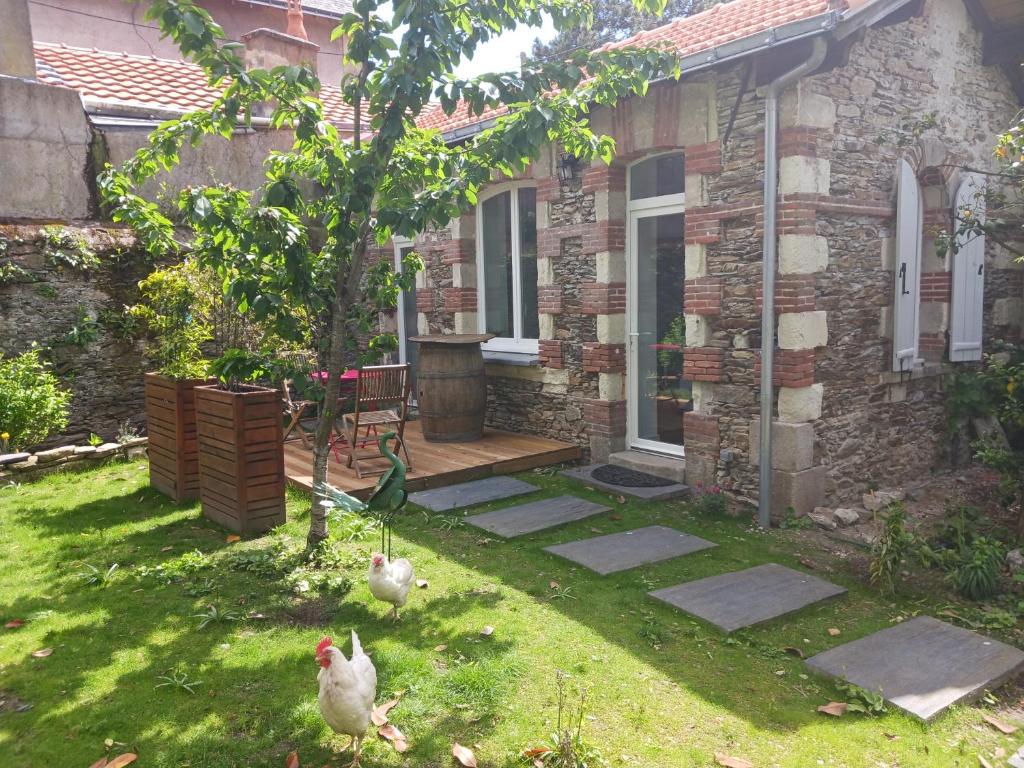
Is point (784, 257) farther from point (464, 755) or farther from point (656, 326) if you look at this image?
point (464, 755)

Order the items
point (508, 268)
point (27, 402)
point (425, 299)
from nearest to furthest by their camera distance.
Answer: point (27, 402) → point (508, 268) → point (425, 299)

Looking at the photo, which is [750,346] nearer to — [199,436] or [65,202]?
[199,436]

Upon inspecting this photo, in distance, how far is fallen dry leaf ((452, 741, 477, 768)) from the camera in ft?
8.75

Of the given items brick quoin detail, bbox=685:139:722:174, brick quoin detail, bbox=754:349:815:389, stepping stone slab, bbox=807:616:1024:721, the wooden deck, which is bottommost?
stepping stone slab, bbox=807:616:1024:721

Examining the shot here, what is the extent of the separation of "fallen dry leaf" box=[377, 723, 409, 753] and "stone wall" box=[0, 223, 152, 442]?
5.98 m

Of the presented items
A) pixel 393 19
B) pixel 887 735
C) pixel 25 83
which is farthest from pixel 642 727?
pixel 25 83

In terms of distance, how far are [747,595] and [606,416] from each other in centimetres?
286

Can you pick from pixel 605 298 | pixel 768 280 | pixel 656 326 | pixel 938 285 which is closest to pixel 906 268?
pixel 938 285

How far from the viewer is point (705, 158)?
5.84 m

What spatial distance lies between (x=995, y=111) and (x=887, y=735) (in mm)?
6936

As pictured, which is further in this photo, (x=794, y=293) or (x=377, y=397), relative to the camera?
(x=377, y=397)

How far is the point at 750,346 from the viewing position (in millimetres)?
5672

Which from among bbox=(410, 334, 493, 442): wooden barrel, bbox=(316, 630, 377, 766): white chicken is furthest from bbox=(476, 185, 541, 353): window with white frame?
bbox=(316, 630, 377, 766): white chicken

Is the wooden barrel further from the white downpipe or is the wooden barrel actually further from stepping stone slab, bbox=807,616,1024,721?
stepping stone slab, bbox=807,616,1024,721
